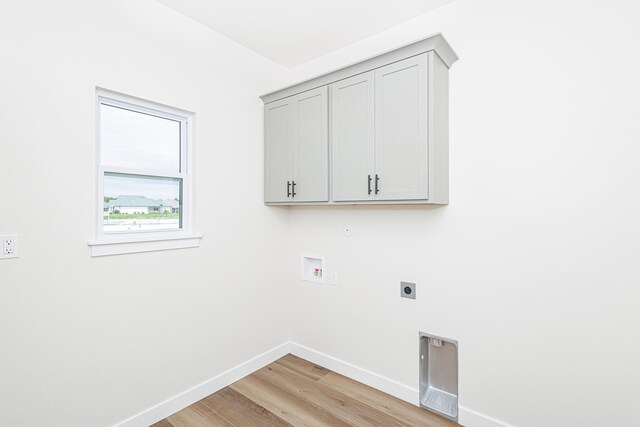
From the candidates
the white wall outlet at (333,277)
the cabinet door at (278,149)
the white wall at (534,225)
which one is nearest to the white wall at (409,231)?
the white wall at (534,225)

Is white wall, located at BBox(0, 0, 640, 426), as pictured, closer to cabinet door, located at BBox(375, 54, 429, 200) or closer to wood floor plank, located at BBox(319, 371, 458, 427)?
wood floor plank, located at BBox(319, 371, 458, 427)

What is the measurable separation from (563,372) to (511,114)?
149cm

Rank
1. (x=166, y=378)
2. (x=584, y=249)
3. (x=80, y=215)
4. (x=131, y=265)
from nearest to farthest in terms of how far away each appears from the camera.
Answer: (x=584, y=249) < (x=80, y=215) < (x=131, y=265) < (x=166, y=378)

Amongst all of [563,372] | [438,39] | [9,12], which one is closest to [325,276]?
[563,372]

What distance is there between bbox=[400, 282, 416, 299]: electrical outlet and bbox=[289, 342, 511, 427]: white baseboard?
0.66 metres

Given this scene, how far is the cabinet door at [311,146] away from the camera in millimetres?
2398

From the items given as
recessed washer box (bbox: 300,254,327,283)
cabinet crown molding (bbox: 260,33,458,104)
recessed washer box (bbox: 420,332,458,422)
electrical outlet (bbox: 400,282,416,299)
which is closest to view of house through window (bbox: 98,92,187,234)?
cabinet crown molding (bbox: 260,33,458,104)

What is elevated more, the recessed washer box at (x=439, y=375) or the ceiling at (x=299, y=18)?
the ceiling at (x=299, y=18)

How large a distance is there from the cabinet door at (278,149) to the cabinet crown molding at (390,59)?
0.24 m

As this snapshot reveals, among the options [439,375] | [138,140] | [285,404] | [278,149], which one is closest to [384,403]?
[439,375]

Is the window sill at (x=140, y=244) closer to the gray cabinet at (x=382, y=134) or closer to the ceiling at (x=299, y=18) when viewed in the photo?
the gray cabinet at (x=382, y=134)

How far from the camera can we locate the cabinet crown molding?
6.10 feet

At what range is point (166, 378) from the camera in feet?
7.14

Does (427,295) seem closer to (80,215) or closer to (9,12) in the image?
(80,215)
